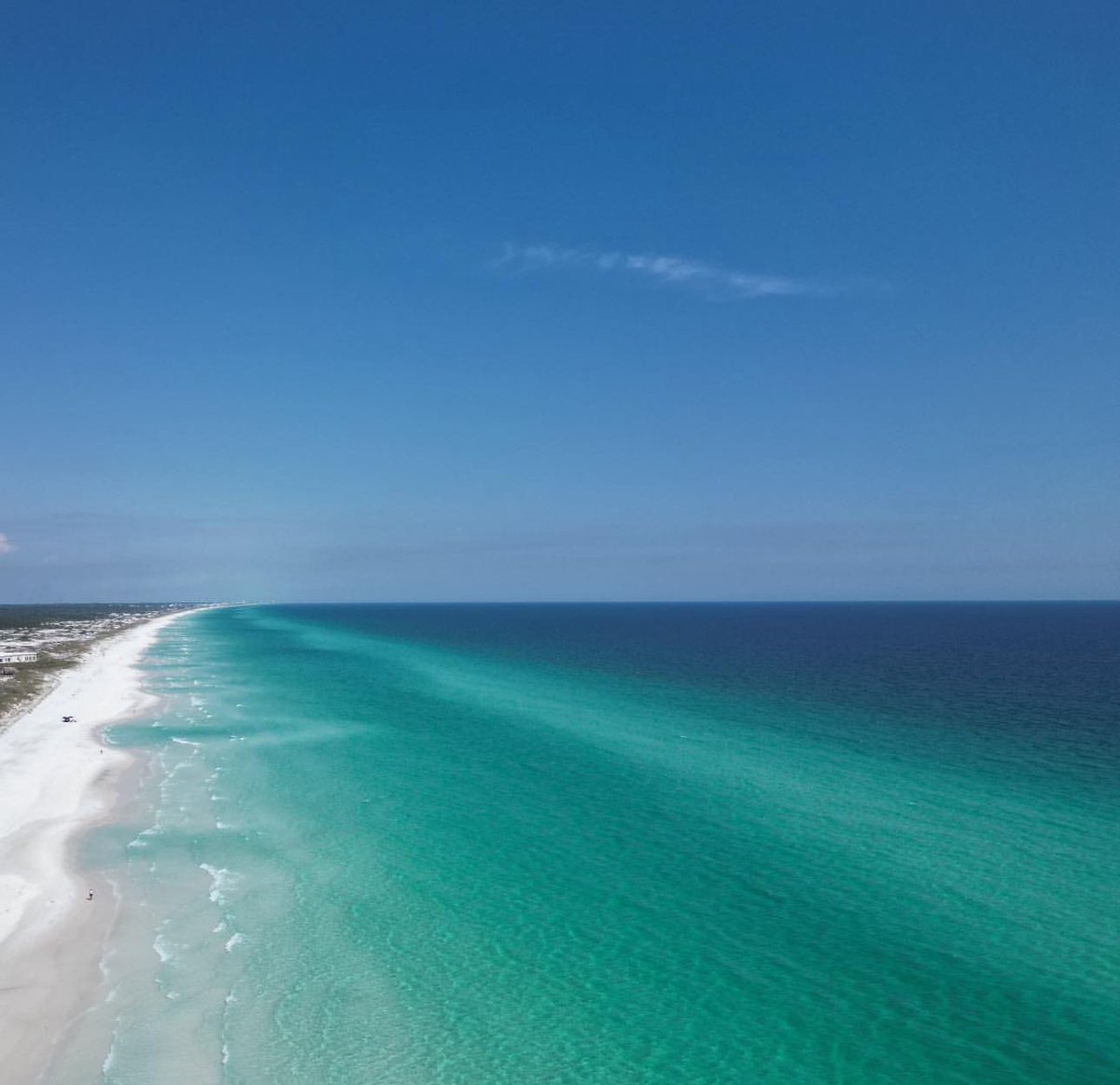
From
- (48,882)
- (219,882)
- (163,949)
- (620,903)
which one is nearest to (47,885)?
(48,882)

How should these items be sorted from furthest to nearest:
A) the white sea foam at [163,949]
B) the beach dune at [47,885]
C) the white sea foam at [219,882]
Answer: the white sea foam at [219,882], the white sea foam at [163,949], the beach dune at [47,885]

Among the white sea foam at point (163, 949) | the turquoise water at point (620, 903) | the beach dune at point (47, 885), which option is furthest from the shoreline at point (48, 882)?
the white sea foam at point (163, 949)

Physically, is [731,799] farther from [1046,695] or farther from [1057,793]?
[1046,695]

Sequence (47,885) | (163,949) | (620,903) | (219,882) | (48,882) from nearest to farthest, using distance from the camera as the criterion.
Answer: (163,949), (620,903), (47,885), (48,882), (219,882)

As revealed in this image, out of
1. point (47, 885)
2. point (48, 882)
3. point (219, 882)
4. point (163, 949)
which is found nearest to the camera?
point (163, 949)

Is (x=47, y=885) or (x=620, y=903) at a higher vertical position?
(x=620, y=903)

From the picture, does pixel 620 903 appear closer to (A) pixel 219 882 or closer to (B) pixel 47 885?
(A) pixel 219 882

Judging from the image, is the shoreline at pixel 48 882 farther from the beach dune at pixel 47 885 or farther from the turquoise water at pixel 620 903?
the turquoise water at pixel 620 903
